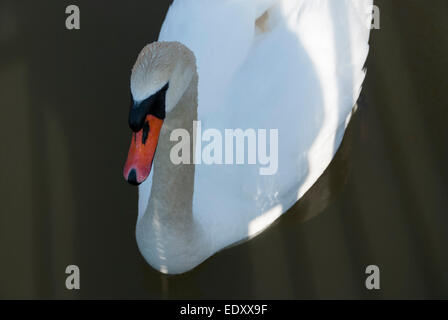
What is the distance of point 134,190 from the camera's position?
240 centimetres

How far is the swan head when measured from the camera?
5.04ft

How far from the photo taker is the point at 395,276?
226 centimetres

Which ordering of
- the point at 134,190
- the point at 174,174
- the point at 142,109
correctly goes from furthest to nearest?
the point at 134,190
the point at 174,174
the point at 142,109

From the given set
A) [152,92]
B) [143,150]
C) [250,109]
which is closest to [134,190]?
[250,109]

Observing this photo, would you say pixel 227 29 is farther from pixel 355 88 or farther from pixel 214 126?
pixel 355 88

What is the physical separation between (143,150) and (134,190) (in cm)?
81

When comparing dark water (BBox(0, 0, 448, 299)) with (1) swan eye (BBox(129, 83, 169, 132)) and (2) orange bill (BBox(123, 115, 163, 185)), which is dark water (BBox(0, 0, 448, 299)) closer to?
(2) orange bill (BBox(123, 115, 163, 185))

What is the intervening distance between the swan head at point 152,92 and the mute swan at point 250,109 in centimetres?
10

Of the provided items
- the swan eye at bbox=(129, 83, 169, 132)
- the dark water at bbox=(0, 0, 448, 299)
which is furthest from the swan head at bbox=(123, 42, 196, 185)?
the dark water at bbox=(0, 0, 448, 299)

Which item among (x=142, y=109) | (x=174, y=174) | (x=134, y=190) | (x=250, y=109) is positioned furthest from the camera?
(x=134, y=190)

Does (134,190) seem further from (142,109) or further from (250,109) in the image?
(142,109)

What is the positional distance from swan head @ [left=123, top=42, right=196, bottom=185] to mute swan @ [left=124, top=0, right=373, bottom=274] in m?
0.10

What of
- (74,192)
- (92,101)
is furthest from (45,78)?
(74,192)

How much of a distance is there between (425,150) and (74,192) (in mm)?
1421
